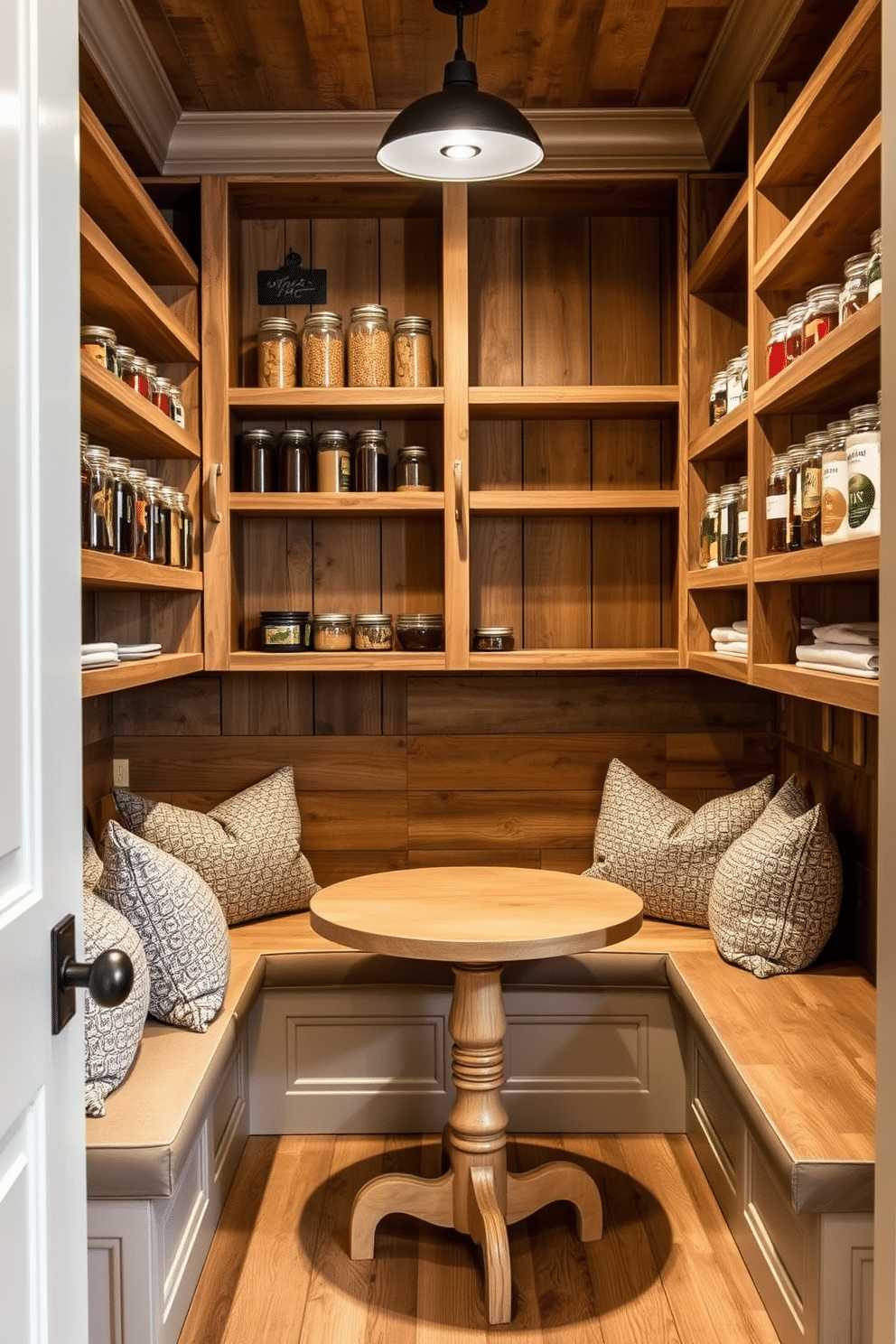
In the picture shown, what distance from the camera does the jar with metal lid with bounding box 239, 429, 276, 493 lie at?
332 cm

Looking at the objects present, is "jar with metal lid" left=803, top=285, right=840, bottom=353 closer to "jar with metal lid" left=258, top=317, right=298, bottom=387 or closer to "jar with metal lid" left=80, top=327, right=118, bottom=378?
"jar with metal lid" left=80, top=327, right=118, bottom=378

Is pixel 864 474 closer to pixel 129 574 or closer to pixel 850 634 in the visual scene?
pixel 850 634

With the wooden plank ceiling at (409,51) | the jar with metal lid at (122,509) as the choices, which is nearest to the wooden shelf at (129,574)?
A: the jar with metal lid at (122,509)

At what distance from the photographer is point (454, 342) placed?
3215mm

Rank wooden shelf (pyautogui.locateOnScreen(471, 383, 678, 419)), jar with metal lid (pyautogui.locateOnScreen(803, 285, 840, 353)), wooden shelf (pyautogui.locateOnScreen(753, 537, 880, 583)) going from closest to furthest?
wooden shelf (pyautogui.locateOnScreen(753, 537, 880, 583)) < jar with metal lid (pyautogui.locateOnScreen(803, 285, 840, 353)) < wooden shelf (pyautogui.locateOnScreen(471, 383, 678, 419))

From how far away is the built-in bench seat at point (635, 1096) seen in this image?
1.90 meters

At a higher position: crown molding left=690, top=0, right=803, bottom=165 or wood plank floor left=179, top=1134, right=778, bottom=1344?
crown molding left=690, top=0, right=803, bottom=165

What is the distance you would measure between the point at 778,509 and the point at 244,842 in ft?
5.48

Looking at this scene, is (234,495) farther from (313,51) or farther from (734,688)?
(734,688)

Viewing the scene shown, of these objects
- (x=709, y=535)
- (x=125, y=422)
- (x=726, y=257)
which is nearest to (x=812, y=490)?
(x=709, y=535)

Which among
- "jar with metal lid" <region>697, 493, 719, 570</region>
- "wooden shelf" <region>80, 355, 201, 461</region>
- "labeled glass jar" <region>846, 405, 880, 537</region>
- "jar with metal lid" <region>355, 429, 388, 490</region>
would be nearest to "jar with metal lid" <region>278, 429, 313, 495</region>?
"jar with metal lid" <region>355, 429, 388, 490</region>

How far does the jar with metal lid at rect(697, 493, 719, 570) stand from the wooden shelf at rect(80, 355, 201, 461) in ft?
4.54

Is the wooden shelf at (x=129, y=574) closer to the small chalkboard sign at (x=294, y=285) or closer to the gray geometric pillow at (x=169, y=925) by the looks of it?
the gray geometric pillow at (x=169, y=925)

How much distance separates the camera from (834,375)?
2.20 meters
